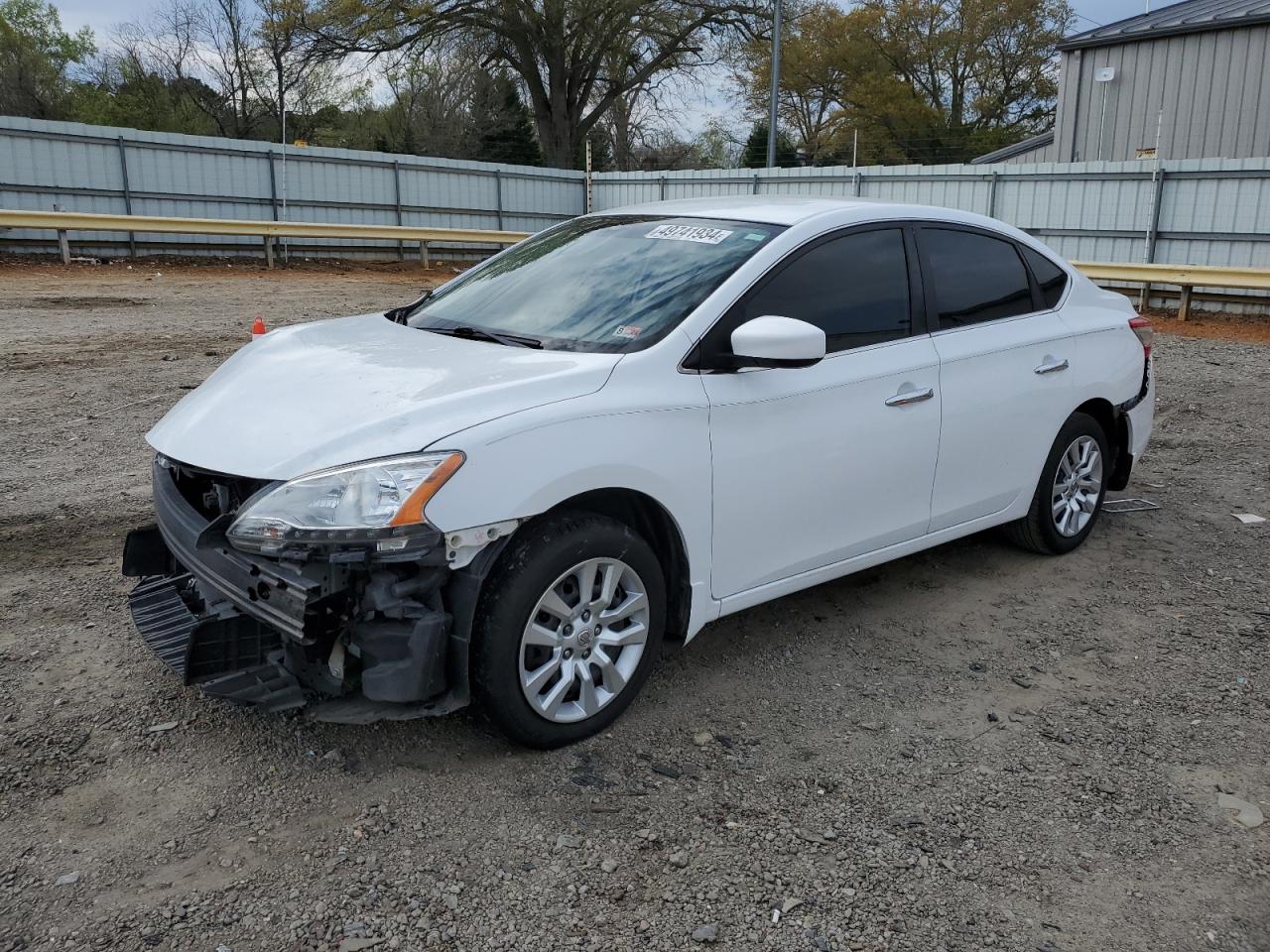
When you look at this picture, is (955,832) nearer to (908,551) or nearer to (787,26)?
(908,551)

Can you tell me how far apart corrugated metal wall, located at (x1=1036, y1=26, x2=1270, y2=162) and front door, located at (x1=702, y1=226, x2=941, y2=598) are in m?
20.0

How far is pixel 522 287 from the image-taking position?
4.38m

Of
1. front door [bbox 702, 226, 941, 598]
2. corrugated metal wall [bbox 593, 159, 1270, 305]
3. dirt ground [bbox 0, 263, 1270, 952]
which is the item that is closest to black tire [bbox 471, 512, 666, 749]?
dirt ground [bbox 0, 263, 1270, 952]

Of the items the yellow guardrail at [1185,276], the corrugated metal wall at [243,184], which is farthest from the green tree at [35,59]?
the yellow guardrail at [1185,276]

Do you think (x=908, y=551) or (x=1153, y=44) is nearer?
(x=908, y=551)

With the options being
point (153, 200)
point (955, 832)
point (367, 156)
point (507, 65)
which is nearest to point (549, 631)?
point (955, 832)

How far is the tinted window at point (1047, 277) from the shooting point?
5.16 metres

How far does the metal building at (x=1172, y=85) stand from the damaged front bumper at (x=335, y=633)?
829 inches

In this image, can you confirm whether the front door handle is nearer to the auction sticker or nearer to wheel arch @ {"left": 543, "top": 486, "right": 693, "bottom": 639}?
the auction sticker

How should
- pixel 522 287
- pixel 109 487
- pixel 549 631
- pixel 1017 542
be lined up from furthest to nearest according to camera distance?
pixel 109 487 → pixel 1017 542 → pixel 522 287 → pixel 549 631

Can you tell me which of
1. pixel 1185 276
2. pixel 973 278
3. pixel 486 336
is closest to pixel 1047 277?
pixel 973 278

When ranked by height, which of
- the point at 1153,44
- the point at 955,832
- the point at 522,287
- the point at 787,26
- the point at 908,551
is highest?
the point at 787,26

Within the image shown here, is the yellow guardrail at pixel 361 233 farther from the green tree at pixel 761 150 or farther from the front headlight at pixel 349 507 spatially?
the green tree at pixel 761 150

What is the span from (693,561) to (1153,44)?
23.5 meters
